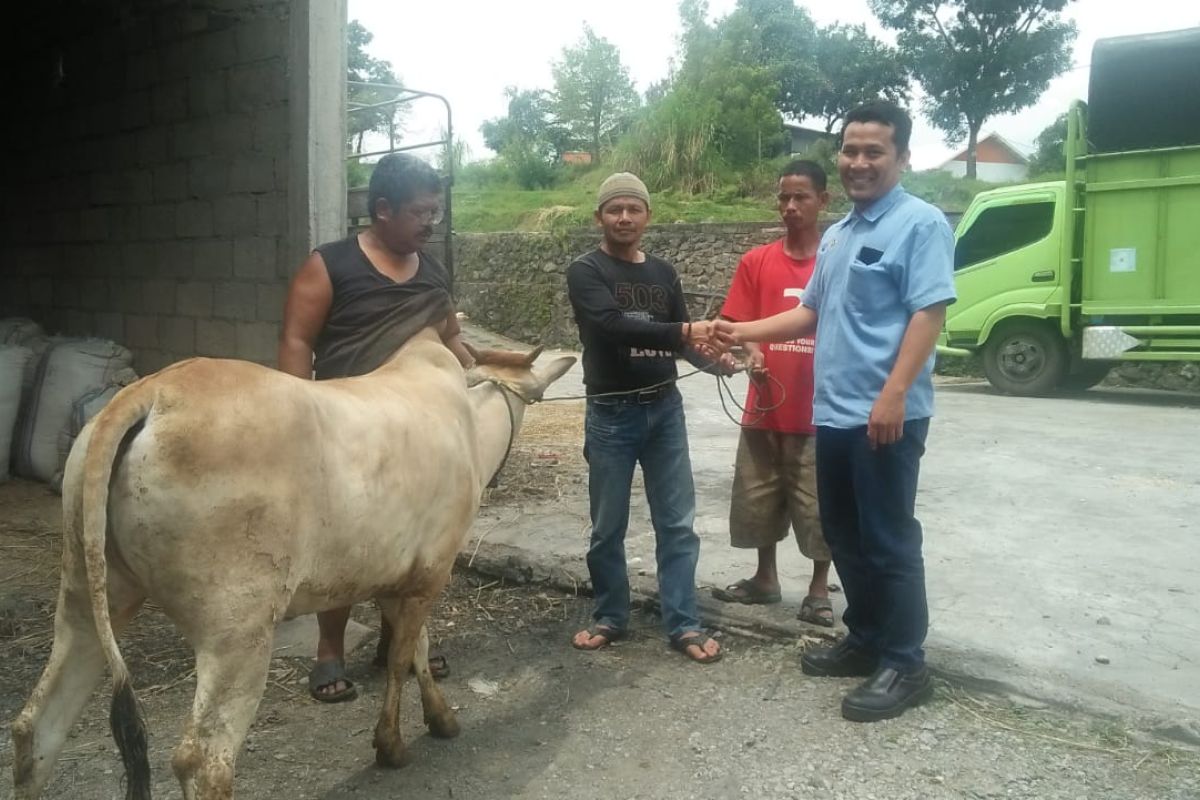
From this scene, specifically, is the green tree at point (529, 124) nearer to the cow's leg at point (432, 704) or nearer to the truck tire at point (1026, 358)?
the truck tire at point (1026, 358)

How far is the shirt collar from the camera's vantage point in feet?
11.0

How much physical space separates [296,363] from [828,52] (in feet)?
133

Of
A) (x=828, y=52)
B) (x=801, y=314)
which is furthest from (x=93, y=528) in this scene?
(x=828, y=52)

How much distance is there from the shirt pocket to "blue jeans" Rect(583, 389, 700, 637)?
0.88 metres

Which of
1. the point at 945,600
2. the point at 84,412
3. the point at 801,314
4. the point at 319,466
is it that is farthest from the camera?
the point at 84,412

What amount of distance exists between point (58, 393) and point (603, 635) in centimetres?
422

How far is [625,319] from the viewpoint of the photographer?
12.1 ft

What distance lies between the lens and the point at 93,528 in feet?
Result: 7.29

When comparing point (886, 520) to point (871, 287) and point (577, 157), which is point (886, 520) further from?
point (577, 157)

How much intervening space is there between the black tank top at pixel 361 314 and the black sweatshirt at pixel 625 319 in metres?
0.68

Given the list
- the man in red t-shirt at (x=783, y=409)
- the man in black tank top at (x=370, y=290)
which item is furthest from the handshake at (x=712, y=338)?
the man in black tank top at (x=370, y=290)

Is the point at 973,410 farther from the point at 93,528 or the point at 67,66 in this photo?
the point at 93,528

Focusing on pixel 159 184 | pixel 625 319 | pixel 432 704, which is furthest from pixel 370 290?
pixel 159 184

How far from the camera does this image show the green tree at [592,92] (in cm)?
3975
